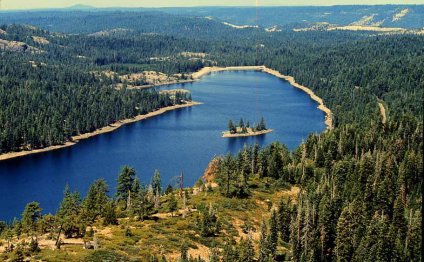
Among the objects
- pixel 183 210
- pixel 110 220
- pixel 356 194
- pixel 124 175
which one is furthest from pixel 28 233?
pixel 356 194

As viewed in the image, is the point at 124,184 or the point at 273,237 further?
the point at 124,184

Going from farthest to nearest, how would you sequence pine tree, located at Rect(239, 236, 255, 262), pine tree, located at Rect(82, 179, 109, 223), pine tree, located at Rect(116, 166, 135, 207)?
pine tree, located at Rect(116, 166, 135, 207) < pine tree, located at Rect(82, 179, 109, 223) < pine tree, located at Rect(239, 236, 255, 262)

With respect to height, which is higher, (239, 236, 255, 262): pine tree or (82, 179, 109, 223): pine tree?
(239, 236, 255, 262): pine tree

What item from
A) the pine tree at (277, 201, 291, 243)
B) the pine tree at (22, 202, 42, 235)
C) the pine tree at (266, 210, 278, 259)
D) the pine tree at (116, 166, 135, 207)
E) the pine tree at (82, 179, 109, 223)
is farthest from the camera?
the pine tree at (116, 166, 135, 207)

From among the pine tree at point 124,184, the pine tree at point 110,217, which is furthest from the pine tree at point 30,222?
the pine tree at point 124,184

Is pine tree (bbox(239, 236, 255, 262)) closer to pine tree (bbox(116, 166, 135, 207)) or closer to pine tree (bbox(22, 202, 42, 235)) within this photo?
pine tree (bbox(22, 202, 42, 235))

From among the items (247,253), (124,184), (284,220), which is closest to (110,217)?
(247,253)

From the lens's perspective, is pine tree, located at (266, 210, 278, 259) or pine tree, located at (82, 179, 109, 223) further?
pine tree, located at (82, 179, 109, 223)

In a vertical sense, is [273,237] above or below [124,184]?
above

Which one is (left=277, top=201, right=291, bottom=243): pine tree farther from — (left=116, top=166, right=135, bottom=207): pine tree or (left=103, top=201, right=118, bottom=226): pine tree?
(left=116, top=166, right=135, bottom=207): pine tree

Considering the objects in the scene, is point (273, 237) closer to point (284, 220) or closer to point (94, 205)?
point (284, 220)

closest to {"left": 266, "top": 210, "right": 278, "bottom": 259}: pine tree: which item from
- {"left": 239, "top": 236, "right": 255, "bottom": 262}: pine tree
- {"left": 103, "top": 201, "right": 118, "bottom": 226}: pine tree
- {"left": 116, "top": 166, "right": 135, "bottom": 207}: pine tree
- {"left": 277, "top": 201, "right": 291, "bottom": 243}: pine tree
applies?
{"left": 277, "top": 201, "right": 291, "bottom": 243}: pine tree
